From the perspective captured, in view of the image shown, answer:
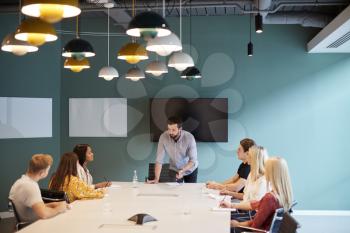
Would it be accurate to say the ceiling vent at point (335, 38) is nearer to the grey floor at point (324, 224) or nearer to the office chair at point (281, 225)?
the grey floor at point (324, 224)

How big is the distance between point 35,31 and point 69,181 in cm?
207

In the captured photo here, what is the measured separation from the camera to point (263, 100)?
358 inches

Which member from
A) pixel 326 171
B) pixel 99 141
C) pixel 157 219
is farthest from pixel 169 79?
pixel 157 219

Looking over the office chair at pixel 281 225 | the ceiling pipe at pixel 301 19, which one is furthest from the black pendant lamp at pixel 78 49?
the ceiling pipe at pixel 301 19

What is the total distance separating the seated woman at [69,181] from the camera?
5242 mm

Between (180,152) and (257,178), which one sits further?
(180,152)

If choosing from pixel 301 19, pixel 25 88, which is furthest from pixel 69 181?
pixel 301 19

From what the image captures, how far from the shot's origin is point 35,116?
9102 millimetres

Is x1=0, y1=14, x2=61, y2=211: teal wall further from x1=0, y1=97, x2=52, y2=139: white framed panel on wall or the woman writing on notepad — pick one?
the woman writing on notepad

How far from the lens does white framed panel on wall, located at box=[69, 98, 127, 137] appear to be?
936 cm

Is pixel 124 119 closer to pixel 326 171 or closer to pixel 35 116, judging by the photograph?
pixel 35 116

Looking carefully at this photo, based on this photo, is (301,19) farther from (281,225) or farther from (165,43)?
(281,225)

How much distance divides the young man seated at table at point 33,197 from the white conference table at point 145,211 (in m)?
0.10

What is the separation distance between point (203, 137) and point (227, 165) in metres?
0.71
